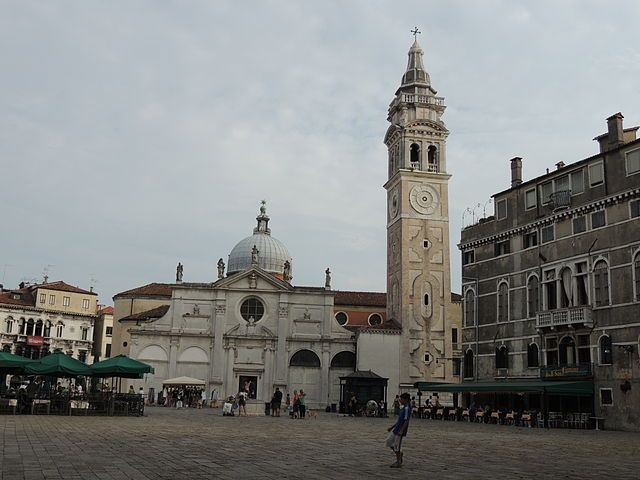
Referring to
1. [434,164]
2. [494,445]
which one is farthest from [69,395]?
[434,164]

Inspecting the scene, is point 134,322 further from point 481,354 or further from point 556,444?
point 556,444

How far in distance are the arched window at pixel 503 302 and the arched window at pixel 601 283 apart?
6.79 meters

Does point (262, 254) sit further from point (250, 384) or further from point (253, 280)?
point (250, 384)

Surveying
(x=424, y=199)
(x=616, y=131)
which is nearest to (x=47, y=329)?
(x=424, y=199)

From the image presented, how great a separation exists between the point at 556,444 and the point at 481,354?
821 inches

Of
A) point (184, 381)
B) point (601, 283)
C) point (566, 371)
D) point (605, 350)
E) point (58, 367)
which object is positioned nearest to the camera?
point (58, 367)

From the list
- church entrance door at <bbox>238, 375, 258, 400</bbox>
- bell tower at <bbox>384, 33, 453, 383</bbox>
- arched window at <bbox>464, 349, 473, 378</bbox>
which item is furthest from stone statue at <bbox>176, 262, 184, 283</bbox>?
arched window at <bbox>464, 349, 473, 378</bbox>

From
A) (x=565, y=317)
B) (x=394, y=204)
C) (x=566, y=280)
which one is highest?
(x=394, y=204)

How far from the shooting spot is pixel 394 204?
57219 millimetres

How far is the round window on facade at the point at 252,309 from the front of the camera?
5526 centimetres

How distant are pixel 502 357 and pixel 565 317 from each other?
6.12m

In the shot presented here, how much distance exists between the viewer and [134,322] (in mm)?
60344

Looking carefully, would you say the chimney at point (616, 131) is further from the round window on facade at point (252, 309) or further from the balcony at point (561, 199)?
the round window on facade at point (252, 309)

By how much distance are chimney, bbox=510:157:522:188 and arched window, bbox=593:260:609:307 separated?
942cm
